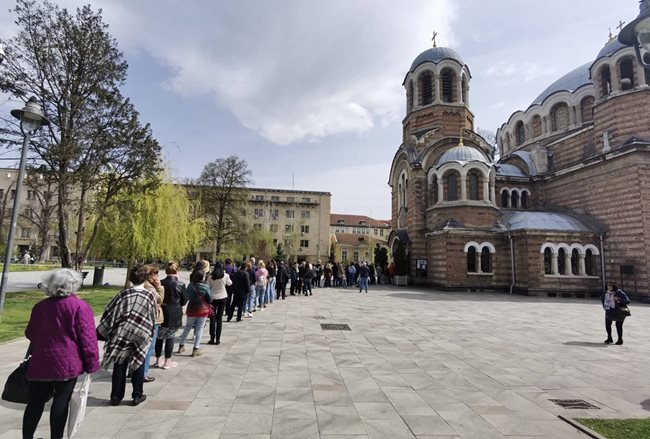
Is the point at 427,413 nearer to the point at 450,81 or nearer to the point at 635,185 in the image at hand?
the point at 635,185

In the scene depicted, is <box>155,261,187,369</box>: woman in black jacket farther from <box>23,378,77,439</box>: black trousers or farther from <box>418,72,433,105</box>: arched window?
<box>418,72,433,105</box>: arched window

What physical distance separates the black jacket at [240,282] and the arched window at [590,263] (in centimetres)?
2221

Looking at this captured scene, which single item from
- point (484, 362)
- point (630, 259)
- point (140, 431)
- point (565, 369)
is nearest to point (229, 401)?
point (140, 431)

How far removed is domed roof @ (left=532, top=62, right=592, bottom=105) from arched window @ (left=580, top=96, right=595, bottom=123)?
1221 millimetres

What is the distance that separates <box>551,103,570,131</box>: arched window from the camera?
2927cm

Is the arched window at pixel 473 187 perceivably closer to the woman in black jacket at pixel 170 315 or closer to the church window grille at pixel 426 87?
the church window grille at pixel 426 87

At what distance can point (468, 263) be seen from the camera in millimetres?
23578

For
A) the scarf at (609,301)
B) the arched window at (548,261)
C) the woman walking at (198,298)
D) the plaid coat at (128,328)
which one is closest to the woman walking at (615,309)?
the scarf at (609,301)

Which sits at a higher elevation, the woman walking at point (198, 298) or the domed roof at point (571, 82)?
the domed roof at point (571, 82)

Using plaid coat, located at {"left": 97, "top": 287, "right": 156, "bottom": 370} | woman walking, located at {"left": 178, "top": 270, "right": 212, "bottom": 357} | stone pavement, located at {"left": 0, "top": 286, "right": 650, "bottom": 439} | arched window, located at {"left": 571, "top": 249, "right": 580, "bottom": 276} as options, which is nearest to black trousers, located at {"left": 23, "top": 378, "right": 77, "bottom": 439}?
stone pavement, located at {"left": 0, "top": 286, "right": 650, "bottom": 439}

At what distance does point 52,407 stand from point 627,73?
31.8 meters

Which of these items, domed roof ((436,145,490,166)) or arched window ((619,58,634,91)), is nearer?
arched window ((619,58,634,91))

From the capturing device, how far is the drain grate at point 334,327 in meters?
10.1

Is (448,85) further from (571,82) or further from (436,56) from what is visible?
(571,82)
